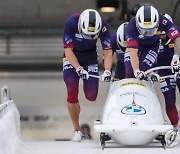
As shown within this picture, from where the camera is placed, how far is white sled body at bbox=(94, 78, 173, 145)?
13.3 ft

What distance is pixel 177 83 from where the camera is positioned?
17.3 ft

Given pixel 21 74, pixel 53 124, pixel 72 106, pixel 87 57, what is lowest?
pixel 53 124

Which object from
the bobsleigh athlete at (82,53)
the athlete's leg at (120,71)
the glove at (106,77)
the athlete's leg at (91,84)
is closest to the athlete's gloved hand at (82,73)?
the bobsleigh athlete at (82,53)

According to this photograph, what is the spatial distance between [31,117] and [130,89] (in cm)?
538

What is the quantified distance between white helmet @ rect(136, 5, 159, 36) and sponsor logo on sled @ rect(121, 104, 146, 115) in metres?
0.64

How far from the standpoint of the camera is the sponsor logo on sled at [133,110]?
4.18 metres

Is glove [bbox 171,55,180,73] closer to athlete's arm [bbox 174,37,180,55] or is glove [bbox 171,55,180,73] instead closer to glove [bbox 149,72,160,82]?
athlete's arm [bbox 174,37,180,55]

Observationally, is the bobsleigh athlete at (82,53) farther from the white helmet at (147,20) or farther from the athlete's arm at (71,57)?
the white helmet at (147,20)

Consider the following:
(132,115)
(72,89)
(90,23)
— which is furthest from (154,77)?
(72,89)

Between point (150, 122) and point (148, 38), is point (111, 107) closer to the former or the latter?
point (150, 122)

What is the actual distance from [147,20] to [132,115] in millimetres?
774

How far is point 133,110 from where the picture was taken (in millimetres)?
4195

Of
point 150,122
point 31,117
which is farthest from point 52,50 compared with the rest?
point 150,122

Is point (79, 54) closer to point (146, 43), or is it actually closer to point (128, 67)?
point (128, 67)
